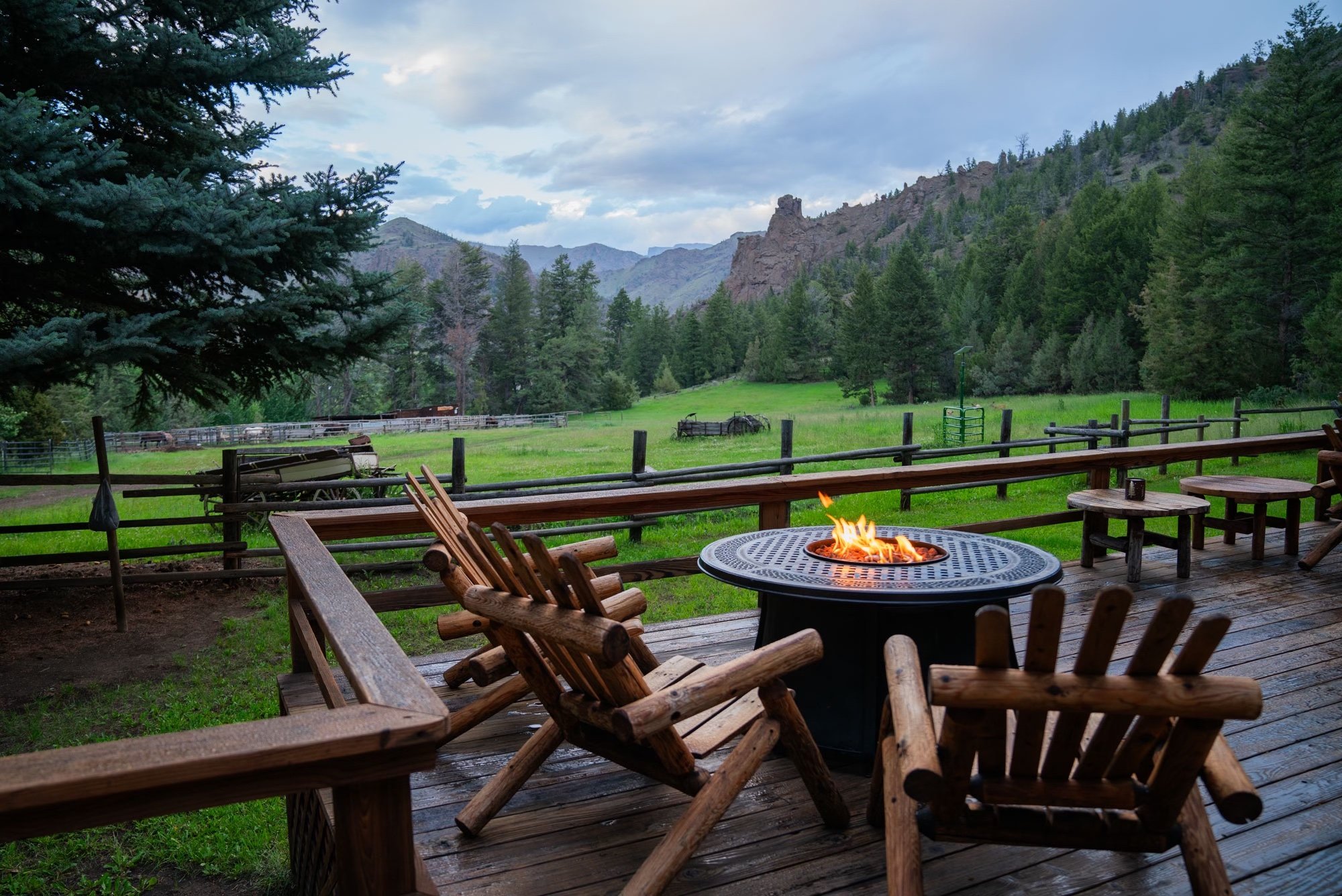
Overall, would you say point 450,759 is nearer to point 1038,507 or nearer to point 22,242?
point 22,242

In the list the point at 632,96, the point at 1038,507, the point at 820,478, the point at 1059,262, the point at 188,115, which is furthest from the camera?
the point at 1059,262

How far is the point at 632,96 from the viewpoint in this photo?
45.4 meters

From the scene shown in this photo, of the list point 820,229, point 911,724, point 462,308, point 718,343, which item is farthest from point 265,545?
point 820,229

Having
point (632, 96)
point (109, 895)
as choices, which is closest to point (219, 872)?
point (109, 895)

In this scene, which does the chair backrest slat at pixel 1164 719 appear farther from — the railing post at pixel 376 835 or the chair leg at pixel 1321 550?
the chair leg at pixel 1321 550

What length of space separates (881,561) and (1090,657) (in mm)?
1364

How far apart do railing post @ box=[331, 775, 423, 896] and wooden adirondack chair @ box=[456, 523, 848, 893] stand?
443mm

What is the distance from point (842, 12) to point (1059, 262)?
121 feet

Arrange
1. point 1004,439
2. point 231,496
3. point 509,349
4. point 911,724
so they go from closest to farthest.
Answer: point 911,724
point 231,496
point 1004,439
point 509,349

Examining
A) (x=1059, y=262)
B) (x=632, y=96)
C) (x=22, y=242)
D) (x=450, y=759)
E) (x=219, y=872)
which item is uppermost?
(x=632, y=96)

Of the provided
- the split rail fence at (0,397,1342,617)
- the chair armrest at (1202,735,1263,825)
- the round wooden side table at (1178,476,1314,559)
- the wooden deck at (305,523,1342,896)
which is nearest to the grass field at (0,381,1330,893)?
the split rail fence at (0,397,1342,617)

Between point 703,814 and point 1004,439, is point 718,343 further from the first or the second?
point 703,814

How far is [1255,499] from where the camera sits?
483cm

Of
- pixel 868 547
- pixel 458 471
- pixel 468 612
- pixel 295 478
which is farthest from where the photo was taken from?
pixel 295 478
